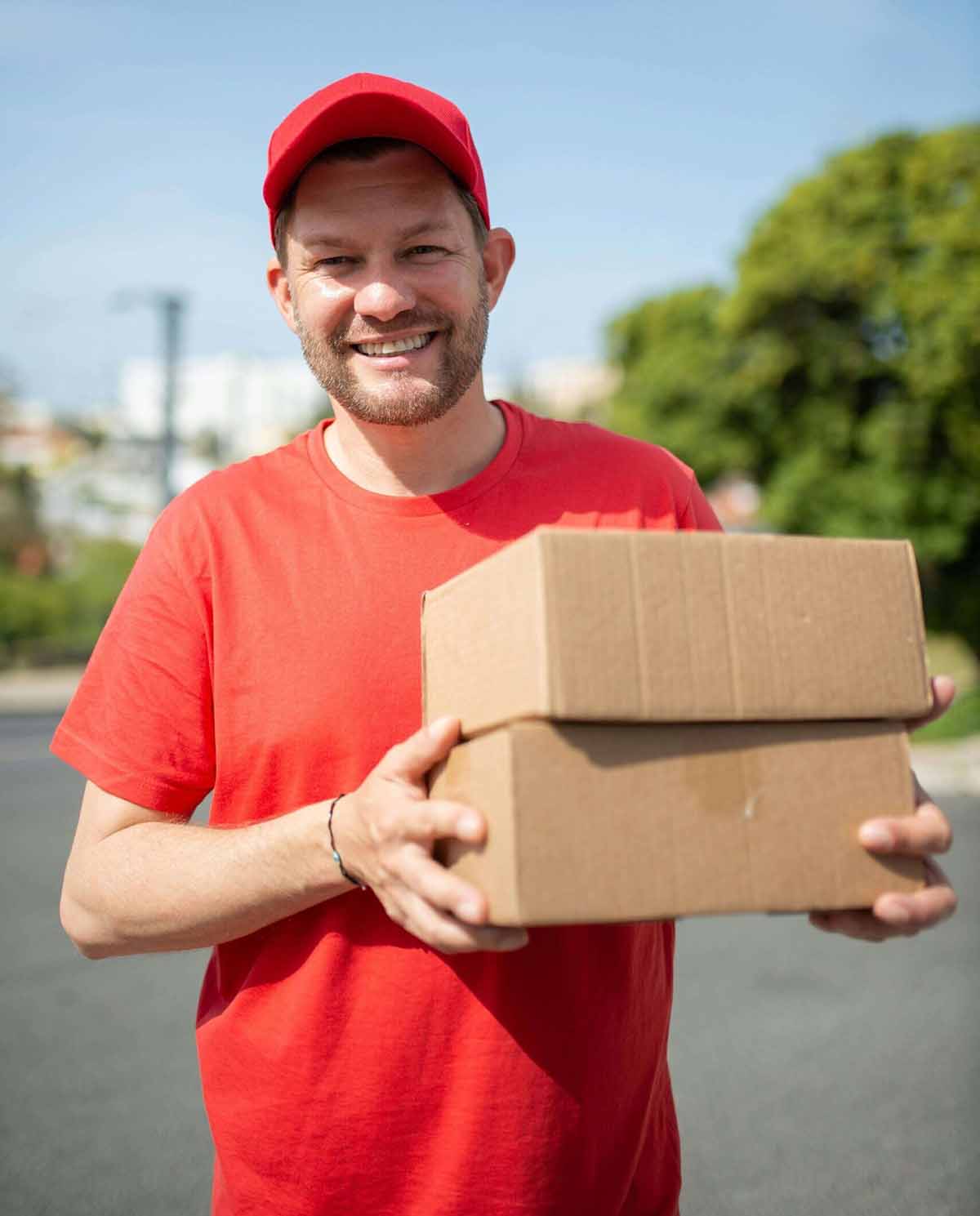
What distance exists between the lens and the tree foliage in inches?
603

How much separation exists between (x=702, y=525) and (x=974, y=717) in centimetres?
1340

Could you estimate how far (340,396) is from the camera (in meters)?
1.84

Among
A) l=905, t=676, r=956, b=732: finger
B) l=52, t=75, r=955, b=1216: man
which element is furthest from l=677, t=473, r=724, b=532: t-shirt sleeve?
l=905, t=676, r=956, b=732: finger

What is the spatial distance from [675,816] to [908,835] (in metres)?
0.27

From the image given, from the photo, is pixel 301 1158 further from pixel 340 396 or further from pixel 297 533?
pixel 340 396

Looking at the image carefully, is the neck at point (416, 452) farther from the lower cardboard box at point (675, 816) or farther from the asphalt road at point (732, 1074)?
the asphalt road at point (732, 1074)

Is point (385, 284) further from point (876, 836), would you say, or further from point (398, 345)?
point (876, 836)

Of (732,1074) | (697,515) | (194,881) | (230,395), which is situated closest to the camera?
(194,881)

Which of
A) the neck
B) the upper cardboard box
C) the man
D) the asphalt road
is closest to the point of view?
the upper cardboard box

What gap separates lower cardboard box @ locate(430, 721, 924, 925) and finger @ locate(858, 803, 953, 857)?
0.01 meters

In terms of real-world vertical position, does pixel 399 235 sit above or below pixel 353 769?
above

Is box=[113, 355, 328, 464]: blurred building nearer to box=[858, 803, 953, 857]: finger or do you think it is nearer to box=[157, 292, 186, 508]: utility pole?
box=[157, 292, 186, 508]: utility pole

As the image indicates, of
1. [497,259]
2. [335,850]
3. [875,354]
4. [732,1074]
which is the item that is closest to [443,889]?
[335,850]

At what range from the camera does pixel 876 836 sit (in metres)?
1.38
